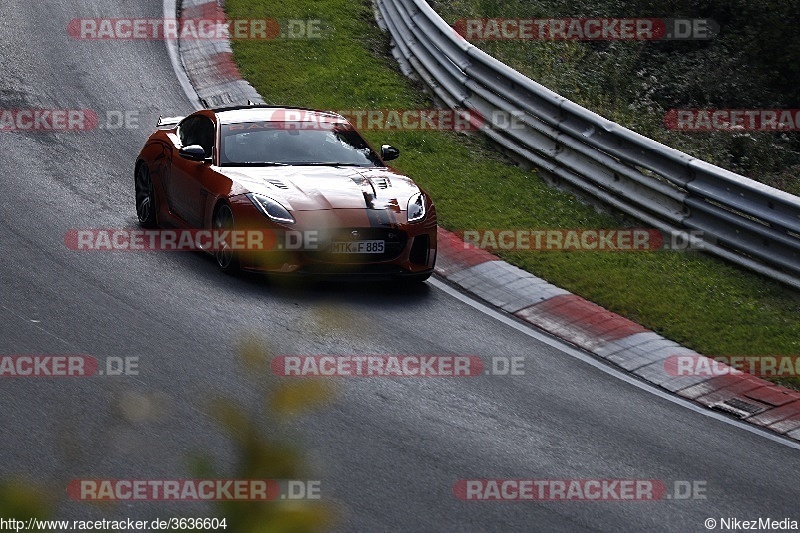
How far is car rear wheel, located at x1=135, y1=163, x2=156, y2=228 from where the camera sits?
11250 millimetres

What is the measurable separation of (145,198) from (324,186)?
241cm

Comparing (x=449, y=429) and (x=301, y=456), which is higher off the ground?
(x=301, y=456)

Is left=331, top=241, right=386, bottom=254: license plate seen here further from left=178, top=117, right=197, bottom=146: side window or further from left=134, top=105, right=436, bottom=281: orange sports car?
left=178, top=117, right=197, bottom=146: side window

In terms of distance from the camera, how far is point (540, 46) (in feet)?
56.7

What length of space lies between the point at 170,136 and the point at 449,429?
222 inches

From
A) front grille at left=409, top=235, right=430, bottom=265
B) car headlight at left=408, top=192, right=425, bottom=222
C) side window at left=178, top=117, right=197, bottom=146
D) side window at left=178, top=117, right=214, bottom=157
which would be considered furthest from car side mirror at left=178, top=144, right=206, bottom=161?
front grille at left=409, top=235, right=430, bottom=265

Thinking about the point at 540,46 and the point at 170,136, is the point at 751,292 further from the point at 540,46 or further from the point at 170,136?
the point at 540,46

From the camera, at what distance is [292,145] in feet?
35.0

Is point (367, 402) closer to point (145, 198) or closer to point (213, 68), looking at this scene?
point (145, 198)

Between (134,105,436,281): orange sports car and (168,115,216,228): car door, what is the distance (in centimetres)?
1

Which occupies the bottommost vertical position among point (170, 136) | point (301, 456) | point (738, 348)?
point (738, 348)

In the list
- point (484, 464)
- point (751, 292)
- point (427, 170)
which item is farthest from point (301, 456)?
point (427, 170)

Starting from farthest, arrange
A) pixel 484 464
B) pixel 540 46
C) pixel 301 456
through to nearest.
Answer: pixel 540 46 < pixel 484 464 < pixel 301 456

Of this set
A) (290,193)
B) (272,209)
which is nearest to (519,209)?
(290,193)
